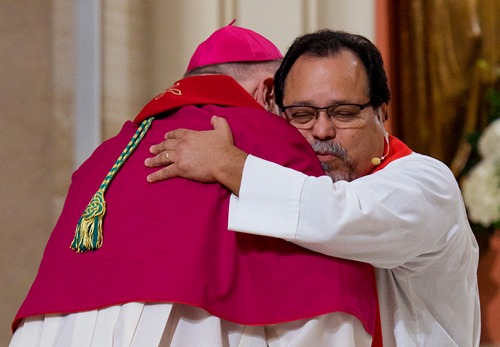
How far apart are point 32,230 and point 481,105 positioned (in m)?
2.33

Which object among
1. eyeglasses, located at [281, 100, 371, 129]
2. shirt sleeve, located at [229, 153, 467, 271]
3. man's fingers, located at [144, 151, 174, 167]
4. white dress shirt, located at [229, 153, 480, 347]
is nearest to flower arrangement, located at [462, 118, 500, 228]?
white dress shirt, located at [229, 153, 480, 347]

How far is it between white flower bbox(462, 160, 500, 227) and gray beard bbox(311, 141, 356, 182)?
1.95 metres

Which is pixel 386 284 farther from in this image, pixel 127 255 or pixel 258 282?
pixel 127 255

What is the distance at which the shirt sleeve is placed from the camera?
9.14 feet

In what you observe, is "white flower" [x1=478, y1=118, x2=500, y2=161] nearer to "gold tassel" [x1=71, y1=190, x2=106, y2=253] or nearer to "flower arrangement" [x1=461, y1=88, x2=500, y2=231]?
"flower arrangement" [x1=461, y1=88, x2=500, y2=231]

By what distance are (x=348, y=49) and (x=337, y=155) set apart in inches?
13.6

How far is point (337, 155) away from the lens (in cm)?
312

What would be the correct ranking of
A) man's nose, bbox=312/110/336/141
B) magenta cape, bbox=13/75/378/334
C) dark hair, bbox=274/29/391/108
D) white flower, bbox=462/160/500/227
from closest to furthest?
magenta cape, bbox=13/75/378/334 → man's nose, bbox=312/110/336/141 → dark hair, bbox=274/29/391/108 → white flower, bbox=462/160/500/227

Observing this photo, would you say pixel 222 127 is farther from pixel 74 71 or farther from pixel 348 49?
pixel 74 71

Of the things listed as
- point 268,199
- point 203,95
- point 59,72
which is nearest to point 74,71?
point 59,72

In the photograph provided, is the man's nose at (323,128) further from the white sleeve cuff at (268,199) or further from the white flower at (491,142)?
the white flower at (491,142)

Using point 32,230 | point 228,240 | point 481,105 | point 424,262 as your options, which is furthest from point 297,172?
point 481,105

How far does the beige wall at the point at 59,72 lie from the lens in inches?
197

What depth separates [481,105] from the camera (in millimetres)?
5441
